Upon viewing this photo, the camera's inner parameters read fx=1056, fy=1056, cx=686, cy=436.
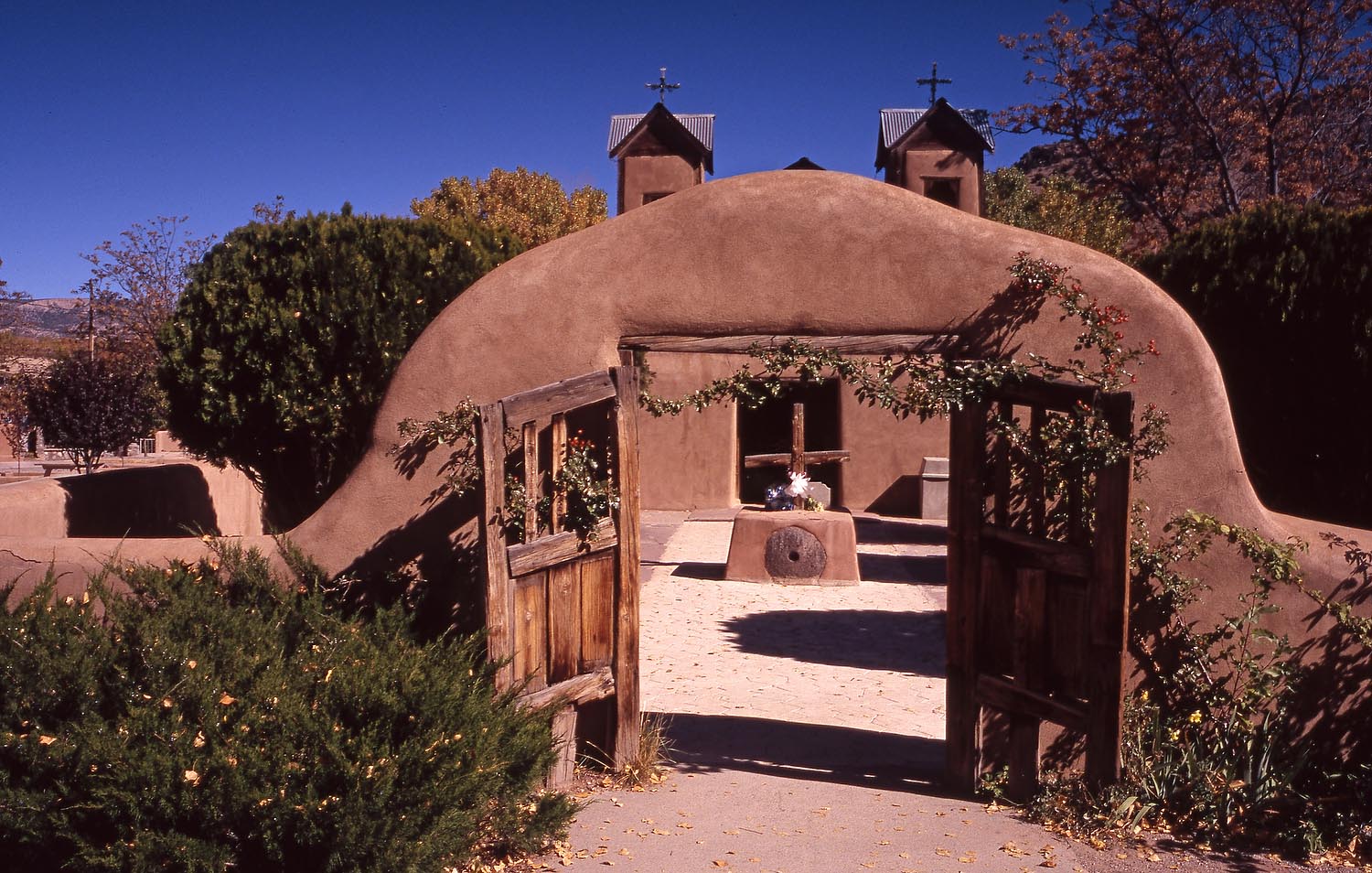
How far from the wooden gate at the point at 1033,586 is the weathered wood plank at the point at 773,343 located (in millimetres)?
580

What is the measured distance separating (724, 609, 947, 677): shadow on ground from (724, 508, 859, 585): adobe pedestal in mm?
1587

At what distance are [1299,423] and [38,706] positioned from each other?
851 centimetres

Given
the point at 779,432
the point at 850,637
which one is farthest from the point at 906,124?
the point at 850,637

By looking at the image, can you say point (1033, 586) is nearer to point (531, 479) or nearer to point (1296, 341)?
point (531, 479)

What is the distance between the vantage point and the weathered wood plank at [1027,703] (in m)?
5.28

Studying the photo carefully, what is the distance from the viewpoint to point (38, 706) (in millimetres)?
4430

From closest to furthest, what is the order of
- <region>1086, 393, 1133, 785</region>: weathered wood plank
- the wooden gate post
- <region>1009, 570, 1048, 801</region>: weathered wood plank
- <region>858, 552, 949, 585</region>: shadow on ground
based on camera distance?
1. <region>1086, 393, 1133, 785</region>: weathered wood plank
2. <region>1009, 570, 1048, 801</region>: weathered wood plank
3. the wooden gate post
4. <region>858, 552, 949, 585</region>: shadow on ground

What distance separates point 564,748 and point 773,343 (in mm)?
2590

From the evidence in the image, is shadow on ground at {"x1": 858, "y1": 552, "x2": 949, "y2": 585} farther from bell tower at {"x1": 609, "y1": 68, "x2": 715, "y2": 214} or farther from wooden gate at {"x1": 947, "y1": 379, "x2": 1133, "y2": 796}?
bell tower at {"x1": 609, "y1": 68, "x2": 715, "y2": 214}

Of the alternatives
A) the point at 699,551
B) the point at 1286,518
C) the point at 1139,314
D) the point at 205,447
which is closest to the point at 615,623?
the point at 1139,314

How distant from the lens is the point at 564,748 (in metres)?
5.84

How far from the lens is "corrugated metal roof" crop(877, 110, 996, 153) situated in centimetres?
2211

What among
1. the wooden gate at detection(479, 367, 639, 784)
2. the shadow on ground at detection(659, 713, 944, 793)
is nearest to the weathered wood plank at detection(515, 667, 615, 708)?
the wooden gate at detection(479, 367, 639, 784)

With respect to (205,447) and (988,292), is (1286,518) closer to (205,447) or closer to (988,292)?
(988,292)
